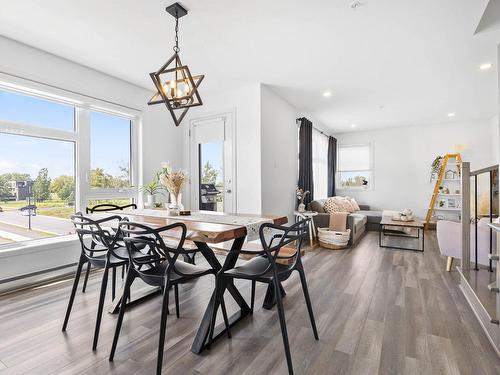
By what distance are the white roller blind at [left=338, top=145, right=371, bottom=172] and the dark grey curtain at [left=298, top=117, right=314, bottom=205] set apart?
251 cm

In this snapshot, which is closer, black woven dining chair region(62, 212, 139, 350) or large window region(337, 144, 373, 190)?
black woven dining chair region(62, 212, 139, 350)

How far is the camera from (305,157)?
5.45 metres

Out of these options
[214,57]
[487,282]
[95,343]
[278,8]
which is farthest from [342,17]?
[95,343]

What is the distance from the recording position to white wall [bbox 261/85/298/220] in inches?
165

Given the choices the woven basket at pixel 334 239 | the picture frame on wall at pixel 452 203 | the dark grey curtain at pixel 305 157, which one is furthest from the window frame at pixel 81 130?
the picture frame on wall at pixel 452 203

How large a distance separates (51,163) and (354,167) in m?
7.02

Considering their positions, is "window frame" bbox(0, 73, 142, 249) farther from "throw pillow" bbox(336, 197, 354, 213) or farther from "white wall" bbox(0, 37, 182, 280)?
"throw pillow" bbox(336, 197, 354, 213)

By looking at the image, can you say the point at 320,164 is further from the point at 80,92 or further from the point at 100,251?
the point at 100,251

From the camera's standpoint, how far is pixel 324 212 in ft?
17.3

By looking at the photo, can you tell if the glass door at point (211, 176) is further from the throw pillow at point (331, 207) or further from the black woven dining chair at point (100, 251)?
the black woven dining chair at point (100, 251)

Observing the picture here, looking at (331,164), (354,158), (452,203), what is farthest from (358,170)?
(452,203)

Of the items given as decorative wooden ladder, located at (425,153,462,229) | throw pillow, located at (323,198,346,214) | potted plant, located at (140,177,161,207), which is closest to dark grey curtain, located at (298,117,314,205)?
throw pillow, located at (323,198,346,214)

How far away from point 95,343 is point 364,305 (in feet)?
7.02

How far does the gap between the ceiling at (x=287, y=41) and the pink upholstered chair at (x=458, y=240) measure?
2.03 m
